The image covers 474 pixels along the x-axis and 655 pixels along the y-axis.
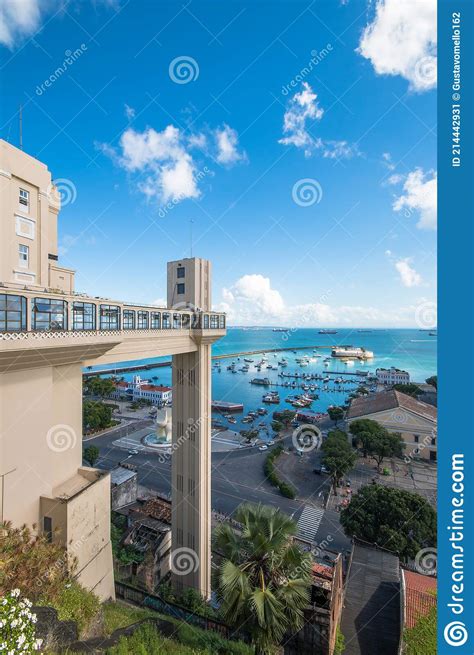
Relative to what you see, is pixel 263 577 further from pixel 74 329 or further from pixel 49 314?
pixel 49 314

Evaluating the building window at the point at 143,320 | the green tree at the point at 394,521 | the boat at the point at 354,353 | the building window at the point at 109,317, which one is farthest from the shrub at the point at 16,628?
the boat at the point at 354,353

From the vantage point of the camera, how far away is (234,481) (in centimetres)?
2745

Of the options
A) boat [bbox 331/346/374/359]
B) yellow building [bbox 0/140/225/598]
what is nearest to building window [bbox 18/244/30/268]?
yellow building [bbox 0/140/225/598]

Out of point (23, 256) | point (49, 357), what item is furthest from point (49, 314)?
point (23, 256)

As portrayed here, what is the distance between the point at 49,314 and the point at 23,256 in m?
2.58

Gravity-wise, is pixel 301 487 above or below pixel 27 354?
below

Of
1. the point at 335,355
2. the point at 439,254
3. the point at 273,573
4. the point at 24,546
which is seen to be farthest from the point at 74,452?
the point at 335,355

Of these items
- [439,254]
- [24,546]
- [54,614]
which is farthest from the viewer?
[439,254]

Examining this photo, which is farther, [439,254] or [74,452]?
[74,452]

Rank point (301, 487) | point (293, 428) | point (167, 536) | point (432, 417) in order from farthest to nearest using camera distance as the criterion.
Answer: point (293, 428) → point (432, 417) → point (301, 487) → point (167, 536)

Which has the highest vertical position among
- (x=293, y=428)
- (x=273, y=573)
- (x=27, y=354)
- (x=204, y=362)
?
(x=27, y=354)

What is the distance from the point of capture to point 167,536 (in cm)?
1498

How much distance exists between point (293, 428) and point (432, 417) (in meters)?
17.6

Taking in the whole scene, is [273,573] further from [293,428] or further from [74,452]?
[293,428]
